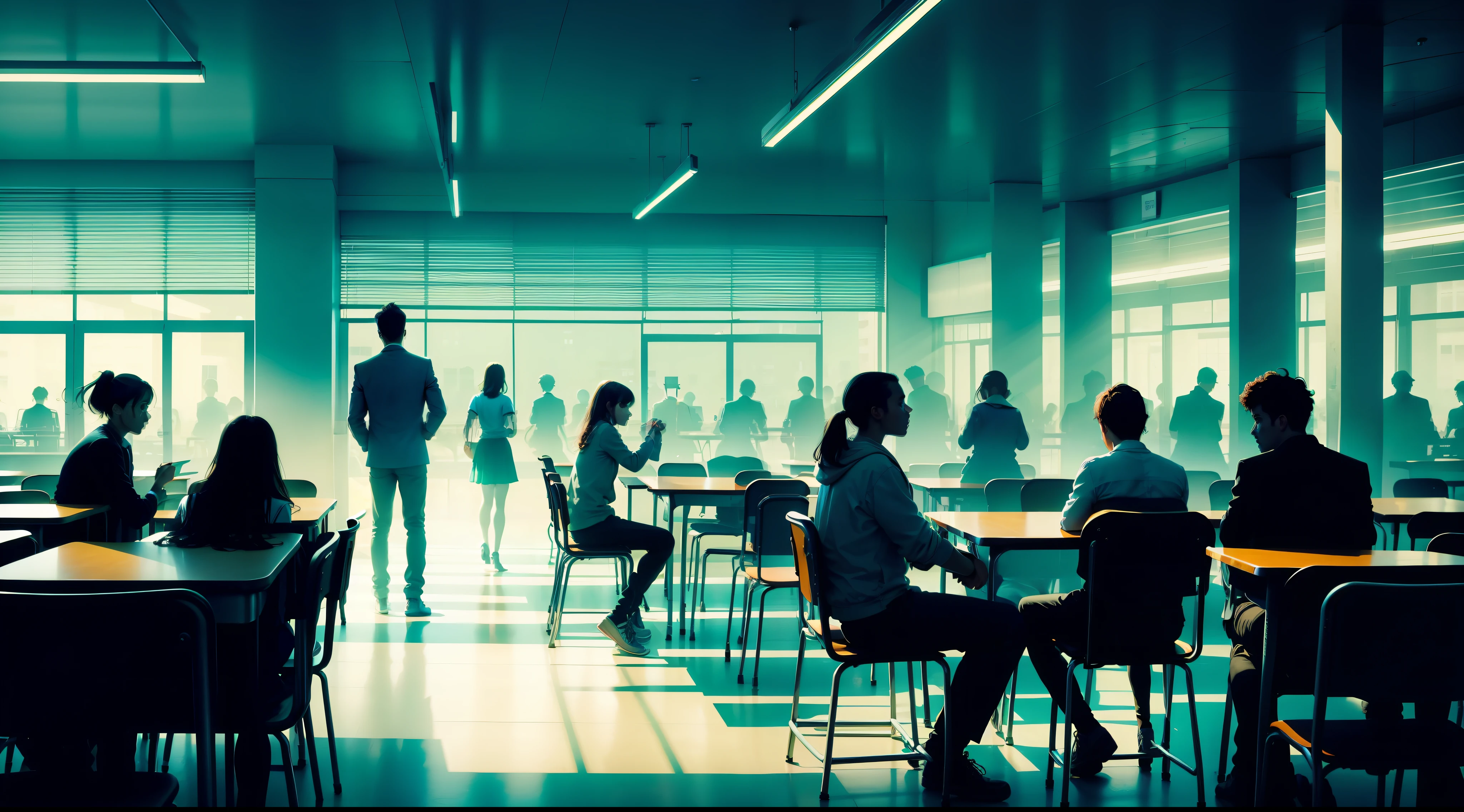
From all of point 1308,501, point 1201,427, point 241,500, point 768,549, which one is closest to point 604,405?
point 768,549

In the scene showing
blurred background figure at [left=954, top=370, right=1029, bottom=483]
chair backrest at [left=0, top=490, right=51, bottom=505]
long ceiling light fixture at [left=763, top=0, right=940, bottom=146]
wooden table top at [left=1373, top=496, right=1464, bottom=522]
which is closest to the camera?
long ceiling light fixture at [left=763, top=0, right=940, bottom=146]

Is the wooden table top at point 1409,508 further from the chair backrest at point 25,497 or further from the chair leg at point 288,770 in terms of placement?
the chair backrest at point 25,497

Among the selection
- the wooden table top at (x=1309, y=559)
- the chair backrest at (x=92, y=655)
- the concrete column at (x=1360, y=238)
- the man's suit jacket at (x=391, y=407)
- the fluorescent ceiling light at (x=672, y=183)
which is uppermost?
the fluorescent ceiling light at (x=672, y=183)

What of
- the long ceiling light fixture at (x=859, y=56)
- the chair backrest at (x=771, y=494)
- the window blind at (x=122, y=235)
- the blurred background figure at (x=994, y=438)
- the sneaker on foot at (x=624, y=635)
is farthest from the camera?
the window blind at (x=122, y=235)

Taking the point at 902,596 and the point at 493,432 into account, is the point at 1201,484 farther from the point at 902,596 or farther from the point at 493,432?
the point at 493,432

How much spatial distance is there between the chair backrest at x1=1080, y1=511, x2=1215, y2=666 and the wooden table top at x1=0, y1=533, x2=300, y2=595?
7.86 ft

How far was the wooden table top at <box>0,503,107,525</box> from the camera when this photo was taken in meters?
3.54

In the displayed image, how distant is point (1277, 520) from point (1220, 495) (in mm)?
2599

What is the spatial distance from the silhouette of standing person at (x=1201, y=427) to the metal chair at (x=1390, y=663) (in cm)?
646

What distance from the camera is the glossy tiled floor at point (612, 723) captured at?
3061 mm

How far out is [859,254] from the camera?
31.9 ft

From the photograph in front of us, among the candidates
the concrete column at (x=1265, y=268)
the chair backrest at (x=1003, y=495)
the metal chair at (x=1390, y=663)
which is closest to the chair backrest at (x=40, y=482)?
the chair backrest at (x=1003, y=495)

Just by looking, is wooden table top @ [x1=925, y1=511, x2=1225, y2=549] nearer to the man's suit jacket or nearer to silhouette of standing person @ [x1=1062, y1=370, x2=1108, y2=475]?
the man's suit jacket

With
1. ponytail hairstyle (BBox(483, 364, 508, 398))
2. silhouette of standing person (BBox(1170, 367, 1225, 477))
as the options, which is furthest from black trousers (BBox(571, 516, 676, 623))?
silhouette of standing person (BBox(1170, 367, 1225, 477))
